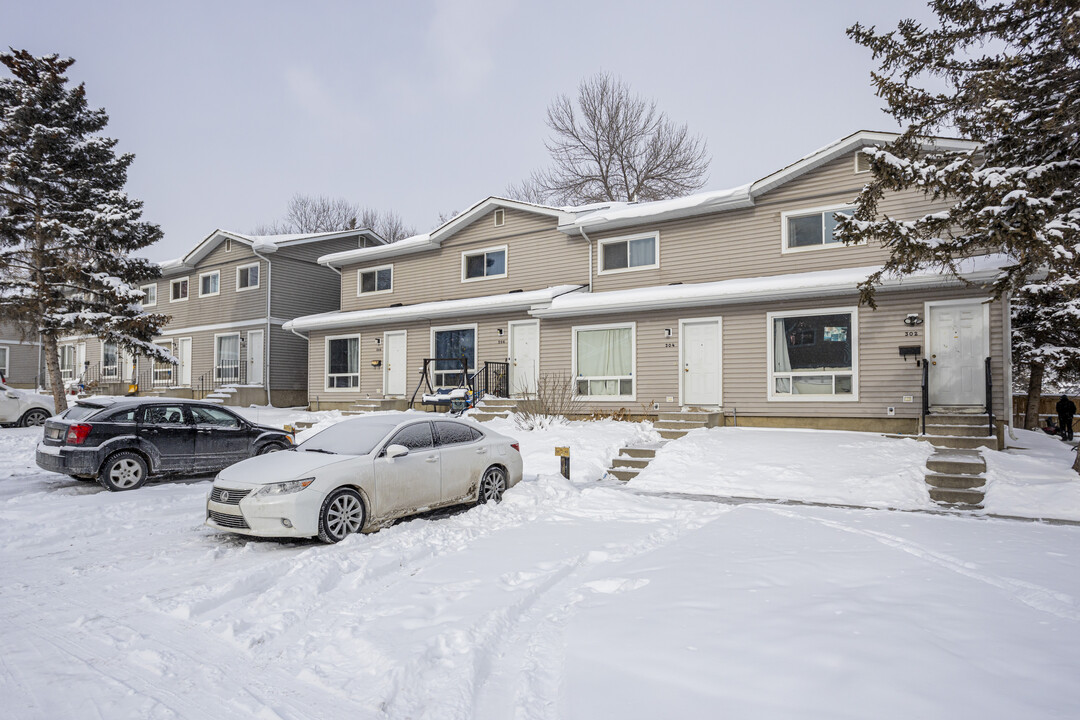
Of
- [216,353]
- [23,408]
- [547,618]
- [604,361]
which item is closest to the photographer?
[547,618]

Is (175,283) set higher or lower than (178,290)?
higher

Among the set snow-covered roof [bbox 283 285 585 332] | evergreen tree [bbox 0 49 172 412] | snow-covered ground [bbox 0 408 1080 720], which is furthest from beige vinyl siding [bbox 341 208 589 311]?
snow-covered ground [bbox 0 408 1080 720]

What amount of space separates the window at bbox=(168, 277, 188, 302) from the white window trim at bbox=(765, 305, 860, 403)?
2504cm

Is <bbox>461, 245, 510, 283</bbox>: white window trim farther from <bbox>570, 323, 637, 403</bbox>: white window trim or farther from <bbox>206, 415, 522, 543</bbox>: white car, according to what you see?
<bbox>206, 415, 522, 543</bbox>: white car

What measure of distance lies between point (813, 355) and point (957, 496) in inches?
202

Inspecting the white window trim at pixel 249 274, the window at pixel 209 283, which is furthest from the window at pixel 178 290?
the white window trim at pixel 249 274

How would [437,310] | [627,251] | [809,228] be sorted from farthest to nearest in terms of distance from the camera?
[437,310]
[627,251]
[809,228]

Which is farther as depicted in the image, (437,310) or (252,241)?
(252,241)

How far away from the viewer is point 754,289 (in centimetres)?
1396

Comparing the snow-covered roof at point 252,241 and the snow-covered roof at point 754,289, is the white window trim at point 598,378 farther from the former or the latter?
the snow-covered roof at point 252,241

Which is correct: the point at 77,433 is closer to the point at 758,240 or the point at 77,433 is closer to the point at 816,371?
Answer: the point at 816,371

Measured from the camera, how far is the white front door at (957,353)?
12.5m

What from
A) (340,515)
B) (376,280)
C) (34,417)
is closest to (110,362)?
(34,417)

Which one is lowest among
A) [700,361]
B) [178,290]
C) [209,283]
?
[700,361]
